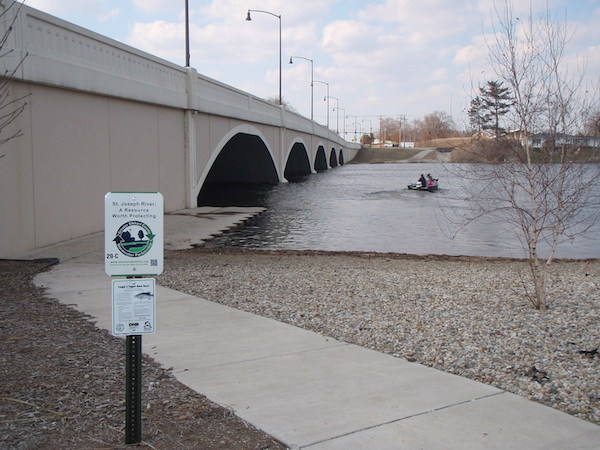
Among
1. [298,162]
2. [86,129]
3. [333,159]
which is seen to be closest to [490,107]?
[86,129]

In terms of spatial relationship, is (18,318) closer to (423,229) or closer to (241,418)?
(241,418)

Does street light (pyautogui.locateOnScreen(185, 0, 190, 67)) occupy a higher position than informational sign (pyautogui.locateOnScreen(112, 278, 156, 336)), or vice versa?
street light (pyautogui.locateOnScreen(185, 0, 190, 67))

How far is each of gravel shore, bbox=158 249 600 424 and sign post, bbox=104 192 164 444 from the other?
2920 mm

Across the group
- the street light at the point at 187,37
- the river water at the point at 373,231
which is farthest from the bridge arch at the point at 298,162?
the street light at the point at 187,37

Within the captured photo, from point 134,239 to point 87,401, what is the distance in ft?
5.38

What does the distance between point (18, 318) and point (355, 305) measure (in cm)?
408

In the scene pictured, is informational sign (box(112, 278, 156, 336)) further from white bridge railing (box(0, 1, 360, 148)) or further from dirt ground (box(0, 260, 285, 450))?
white bridge railing (box(0, 1, 360, 148))

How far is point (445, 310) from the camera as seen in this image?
7793 mm

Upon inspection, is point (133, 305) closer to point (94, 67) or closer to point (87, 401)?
point (87, 401)

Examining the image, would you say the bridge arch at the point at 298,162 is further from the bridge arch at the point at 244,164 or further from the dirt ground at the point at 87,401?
the dirt ground at the point at 87,401

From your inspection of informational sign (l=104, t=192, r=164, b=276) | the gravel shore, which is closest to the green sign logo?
informational sign (l=104, t=192, r=164, b=276)

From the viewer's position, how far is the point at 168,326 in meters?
7.03

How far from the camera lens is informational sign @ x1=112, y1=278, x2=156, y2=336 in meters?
3.72

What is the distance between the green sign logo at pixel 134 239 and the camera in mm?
3686
